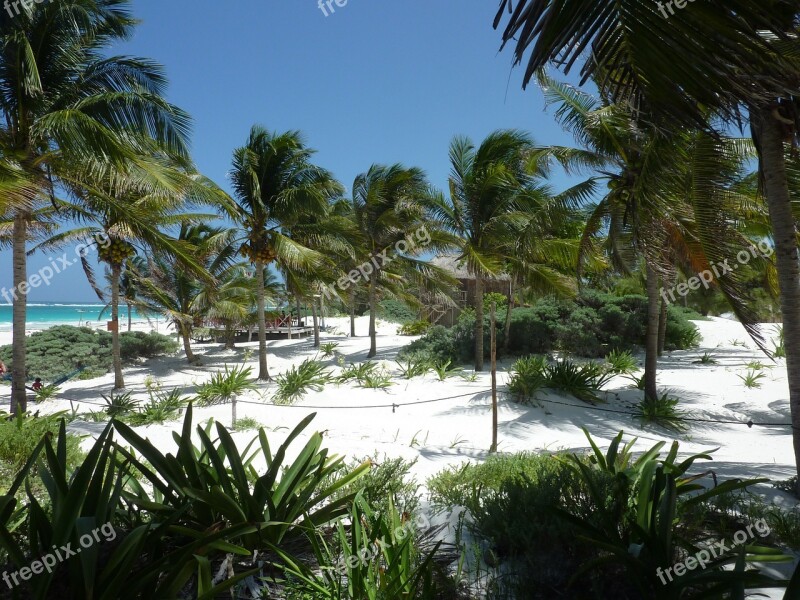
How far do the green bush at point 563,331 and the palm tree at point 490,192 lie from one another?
13.8ft

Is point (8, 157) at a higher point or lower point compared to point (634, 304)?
higher

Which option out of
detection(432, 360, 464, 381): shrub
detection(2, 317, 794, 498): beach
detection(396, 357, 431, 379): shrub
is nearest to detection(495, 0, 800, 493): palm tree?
detection(2, 317, 794, 498): beach

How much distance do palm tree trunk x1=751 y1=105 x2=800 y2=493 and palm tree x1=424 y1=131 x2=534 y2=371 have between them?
563cm

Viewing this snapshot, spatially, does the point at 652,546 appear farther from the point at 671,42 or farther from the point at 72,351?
the point at 72,351

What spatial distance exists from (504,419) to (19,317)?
9.59 metres

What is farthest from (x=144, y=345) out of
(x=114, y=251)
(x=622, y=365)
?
(x=622, y=365)

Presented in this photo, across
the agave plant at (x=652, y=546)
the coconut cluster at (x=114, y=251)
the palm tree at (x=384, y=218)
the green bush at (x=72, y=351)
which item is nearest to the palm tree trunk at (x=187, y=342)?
the green bush at (x=72, y=351)

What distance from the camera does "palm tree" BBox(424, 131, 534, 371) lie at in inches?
401

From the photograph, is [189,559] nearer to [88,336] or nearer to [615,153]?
[615,153]

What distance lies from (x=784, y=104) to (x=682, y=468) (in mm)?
3308

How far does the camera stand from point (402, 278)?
22.1m

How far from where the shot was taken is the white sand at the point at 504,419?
6.38 meters

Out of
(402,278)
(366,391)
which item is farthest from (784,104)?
(402,278)

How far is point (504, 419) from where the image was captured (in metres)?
8.73
